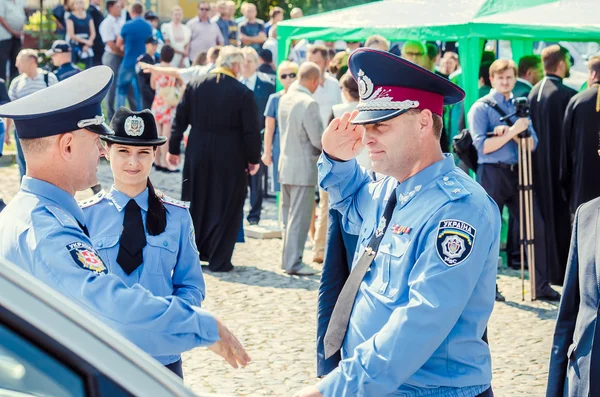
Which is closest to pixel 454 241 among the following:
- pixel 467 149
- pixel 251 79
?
pixel 467 149

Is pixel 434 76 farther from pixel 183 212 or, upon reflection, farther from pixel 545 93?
pixel 545 93

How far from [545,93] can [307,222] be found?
8.34 feet

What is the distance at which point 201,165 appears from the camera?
9.65m

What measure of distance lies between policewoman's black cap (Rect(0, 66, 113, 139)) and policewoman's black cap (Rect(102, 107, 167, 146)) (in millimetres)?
1418

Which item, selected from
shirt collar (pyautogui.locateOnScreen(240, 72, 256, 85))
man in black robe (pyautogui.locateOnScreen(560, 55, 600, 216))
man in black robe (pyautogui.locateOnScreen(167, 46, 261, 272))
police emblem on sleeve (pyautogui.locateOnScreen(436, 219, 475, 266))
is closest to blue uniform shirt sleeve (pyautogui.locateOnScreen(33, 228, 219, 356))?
police emblem on sleeve (pyautogui.locateOnScreen(436, 219, 475, 266))

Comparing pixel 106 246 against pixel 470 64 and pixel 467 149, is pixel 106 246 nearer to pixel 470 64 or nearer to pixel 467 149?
pixel 467 149

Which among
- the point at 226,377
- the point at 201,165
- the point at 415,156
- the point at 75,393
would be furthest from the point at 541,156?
the point at 75,393

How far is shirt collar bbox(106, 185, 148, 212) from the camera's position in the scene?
4016mm

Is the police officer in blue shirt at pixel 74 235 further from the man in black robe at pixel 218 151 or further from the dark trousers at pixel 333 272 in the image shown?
the man in black robe at pixel 218 151

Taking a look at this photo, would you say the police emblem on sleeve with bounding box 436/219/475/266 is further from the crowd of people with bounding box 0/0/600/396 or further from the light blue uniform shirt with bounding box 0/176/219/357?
the light blue uniform shirt with bounding box 0/176/219/357

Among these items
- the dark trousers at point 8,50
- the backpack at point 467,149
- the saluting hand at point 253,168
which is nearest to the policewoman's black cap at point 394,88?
the backpack at point 467,149

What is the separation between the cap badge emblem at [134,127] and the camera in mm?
4512

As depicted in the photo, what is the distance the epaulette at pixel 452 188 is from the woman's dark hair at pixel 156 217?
1270 millimetres

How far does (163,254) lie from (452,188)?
50.9 inches
